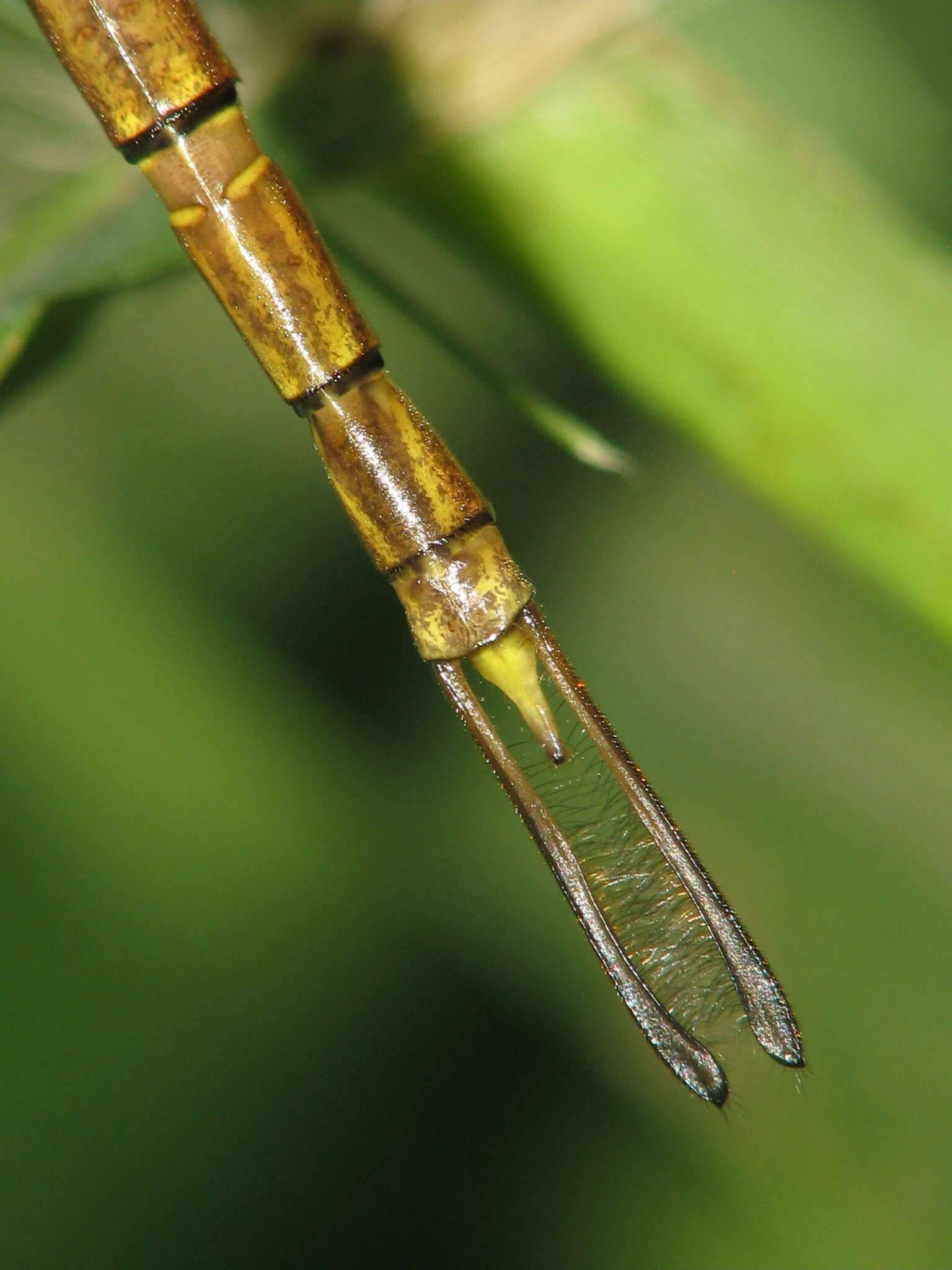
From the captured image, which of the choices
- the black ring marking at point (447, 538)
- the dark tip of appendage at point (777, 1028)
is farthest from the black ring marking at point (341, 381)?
the dark tip of appendage at point (777, 1028)

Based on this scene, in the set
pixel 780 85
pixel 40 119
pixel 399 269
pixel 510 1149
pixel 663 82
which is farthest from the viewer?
pixel 399 269

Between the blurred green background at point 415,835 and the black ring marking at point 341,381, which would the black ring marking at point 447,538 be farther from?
the blurred green background at point 415,835

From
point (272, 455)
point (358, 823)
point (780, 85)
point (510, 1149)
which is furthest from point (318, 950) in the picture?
point (780, 85)

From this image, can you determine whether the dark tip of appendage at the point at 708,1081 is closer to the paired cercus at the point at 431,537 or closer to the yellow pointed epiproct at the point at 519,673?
the paired cercus at the point at 431,537

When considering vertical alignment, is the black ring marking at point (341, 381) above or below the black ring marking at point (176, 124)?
below

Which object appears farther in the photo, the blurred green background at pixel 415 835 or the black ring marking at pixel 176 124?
the blurred green background at pixel 415 835

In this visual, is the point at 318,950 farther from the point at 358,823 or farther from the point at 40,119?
the point at 40,119

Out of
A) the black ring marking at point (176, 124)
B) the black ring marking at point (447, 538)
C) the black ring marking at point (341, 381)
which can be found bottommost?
the black ring marking at point (447, 538)
